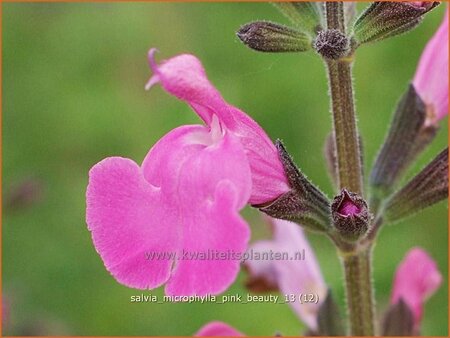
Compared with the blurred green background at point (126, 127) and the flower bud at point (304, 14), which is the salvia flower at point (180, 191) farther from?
the blurred green background at point (126, 127)

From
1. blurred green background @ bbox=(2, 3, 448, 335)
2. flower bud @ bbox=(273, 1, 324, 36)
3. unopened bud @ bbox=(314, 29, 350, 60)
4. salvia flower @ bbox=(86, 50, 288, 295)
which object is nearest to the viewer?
salvia flower @ bbox=(86, 50, 288, 295)

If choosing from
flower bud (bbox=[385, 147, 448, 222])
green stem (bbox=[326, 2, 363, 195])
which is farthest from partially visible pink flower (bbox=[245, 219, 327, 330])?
green stem (bbox=[326, 2, 363, 195])

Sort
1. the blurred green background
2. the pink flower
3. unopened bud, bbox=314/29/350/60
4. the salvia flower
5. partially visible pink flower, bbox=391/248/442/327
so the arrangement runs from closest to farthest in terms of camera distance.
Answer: the salvia flower
unopened bud, bbox=314/29/350/60
the pink flower
partially visible pink flower, bbox=391/248/442/327
the blurred green background

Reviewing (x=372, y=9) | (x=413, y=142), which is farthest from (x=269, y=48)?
(x=413, y=142)

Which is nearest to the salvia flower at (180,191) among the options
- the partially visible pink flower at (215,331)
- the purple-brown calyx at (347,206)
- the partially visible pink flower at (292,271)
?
the purple-brown calyx at (347,206)

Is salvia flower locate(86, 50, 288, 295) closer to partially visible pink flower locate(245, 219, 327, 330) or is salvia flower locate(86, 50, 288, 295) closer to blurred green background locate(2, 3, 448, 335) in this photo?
partially visible pink flower locate(245, 219, 327, 330)

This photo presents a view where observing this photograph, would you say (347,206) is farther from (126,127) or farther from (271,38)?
(126,127)
